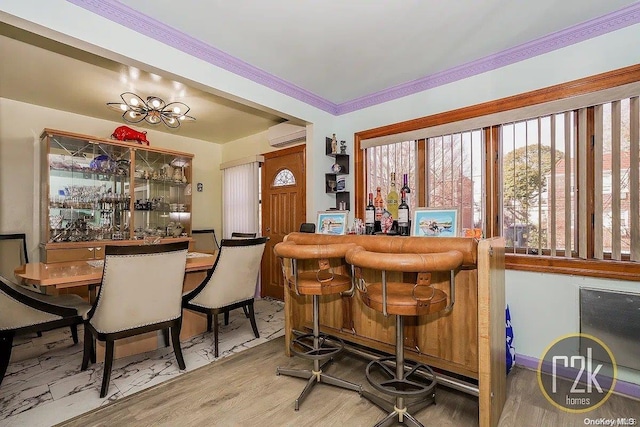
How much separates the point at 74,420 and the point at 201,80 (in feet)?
8.28

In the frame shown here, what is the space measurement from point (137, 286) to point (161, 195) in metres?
2.84

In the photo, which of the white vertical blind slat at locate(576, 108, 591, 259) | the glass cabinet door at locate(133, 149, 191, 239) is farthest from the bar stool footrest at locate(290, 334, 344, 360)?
the glass cabinet door at locate(133, 149, 191, 239)

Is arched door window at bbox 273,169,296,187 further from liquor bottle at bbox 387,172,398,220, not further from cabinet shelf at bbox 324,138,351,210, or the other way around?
liquor bottle at bbox 387,172,398,220

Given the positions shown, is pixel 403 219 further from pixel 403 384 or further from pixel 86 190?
pixel 86 190

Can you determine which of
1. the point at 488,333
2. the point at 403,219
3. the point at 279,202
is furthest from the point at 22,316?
the point at 488,333

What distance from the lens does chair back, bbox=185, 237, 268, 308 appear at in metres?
2.59

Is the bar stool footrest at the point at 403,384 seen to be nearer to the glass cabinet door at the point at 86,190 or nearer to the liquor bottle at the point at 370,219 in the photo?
the liquor bottle at the point at 370,219

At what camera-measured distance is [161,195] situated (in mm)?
4523

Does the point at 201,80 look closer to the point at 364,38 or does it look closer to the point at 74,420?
the point at 364,38

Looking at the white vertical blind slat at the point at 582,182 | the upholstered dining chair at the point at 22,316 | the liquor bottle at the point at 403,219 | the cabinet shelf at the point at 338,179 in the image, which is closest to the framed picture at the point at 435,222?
the liquor bottle at the point at 403,219

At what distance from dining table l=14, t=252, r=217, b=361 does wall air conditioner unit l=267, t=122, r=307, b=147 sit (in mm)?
1959

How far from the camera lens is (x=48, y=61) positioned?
2641 mm

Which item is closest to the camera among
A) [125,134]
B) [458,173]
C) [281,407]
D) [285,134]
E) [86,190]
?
[281,407]

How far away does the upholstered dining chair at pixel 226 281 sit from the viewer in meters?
2.59
